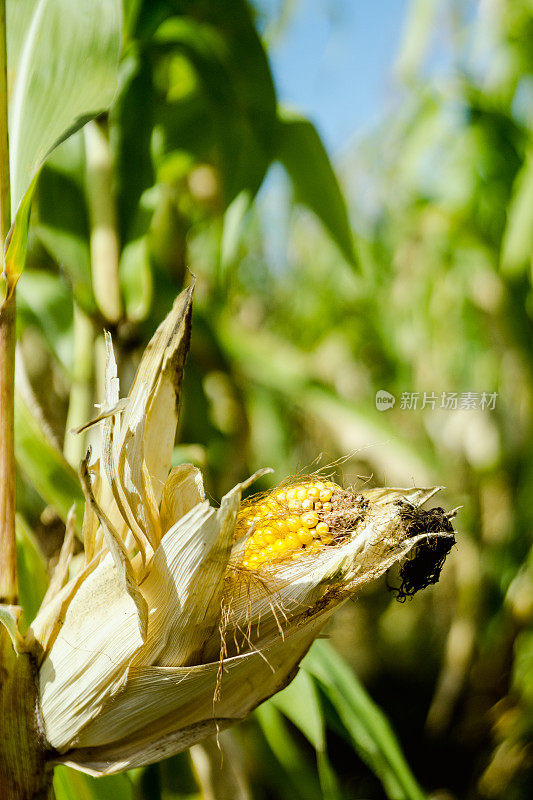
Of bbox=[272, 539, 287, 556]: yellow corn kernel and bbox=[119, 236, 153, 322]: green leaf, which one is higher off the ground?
bbox=[119, 236, 153, 322]: green leaf

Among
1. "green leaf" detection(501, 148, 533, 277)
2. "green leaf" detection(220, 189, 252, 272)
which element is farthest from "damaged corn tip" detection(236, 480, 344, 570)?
"green leaf" detection(501, 148, 533, 277)

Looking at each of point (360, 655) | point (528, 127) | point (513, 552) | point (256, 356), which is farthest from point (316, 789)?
point (528, 127)

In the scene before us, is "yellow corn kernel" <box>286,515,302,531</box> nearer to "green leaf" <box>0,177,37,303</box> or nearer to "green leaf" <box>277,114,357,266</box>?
"green leaf" <box>0,177,37,303</box>

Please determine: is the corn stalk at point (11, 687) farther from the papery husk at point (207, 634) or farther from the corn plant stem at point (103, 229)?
the corn plant stem at point (103, 229)

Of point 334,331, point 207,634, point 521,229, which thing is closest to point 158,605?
point 207,634

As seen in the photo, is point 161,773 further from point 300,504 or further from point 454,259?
point 454,259

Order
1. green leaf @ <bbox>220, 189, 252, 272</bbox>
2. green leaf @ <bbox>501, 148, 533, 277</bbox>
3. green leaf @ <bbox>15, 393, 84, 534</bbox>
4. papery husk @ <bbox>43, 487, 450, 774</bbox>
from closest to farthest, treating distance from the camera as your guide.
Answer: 1. papery husk @ <bbox>43, 487, 450, 774</bbox>
2. green leaf @ <bbox>15, 393, 84, 534</bbox>
3. green leaf @ <bbox>220, 189, 252, 272</bbox>
4. green leaf @ <bbox>501, 148, 533, 277</bbox>

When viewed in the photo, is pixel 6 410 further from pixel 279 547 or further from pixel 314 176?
pixel 314 176
